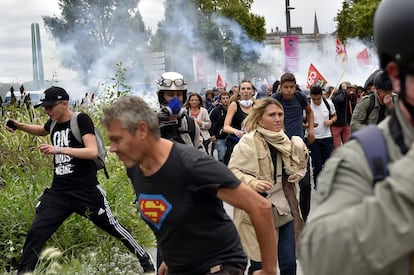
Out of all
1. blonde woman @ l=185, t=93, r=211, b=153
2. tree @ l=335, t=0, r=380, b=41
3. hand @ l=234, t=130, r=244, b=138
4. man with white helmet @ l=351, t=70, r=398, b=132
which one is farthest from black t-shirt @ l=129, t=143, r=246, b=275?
tree @ l=335, t=0, r=380, b=41

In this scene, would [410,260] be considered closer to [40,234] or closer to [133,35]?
[40,234]

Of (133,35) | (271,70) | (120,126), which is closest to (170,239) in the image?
(120,126)

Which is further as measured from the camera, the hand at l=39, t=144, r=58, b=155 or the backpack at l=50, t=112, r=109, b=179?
the backpack at l=50, t=112, r=109, b=179

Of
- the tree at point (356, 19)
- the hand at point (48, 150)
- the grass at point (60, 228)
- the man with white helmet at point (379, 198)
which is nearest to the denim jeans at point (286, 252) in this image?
the grass at point (60, 228)

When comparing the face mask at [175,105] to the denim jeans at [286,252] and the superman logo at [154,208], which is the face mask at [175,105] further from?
the superman logo at [154,208]

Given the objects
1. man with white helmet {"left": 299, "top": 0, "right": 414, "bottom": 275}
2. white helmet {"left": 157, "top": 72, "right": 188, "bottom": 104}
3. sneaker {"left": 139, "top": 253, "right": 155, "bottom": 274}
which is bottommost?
sneaker {"left": 139, "top": 253, "right": 155, "bottom": 274}

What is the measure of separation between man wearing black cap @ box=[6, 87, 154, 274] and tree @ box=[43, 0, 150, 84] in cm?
3801

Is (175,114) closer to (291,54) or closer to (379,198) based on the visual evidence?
(379,198)

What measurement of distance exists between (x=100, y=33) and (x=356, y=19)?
15.9 m

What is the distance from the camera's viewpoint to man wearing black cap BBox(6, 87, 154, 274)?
17.4 ft

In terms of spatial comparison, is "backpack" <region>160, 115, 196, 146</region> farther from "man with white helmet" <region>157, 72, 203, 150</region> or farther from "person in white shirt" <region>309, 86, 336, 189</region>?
"person in white shirt" <region>309, 86, 336, 189</region>

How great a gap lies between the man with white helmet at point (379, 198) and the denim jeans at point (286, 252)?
11.0 ft

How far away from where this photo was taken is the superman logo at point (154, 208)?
2943mm

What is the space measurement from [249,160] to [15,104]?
6178mm
